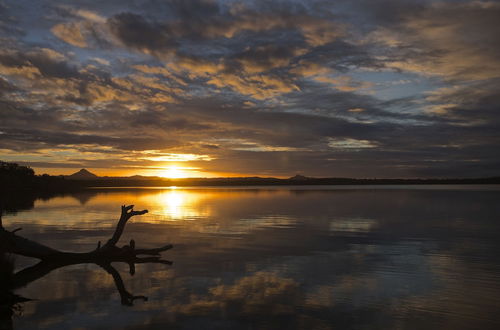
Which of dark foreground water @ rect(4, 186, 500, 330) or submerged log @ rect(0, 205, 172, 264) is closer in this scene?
dark foreground water @ rect(4, 186, 500, 330)

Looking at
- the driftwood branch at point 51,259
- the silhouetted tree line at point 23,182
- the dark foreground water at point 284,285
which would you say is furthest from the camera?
the silhouetted tree line at point 23,182

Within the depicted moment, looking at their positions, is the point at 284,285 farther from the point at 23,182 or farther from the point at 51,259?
the point at 23,182

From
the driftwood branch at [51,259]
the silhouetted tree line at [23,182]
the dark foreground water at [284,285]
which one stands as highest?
the silhouetted tree line at [23,182]

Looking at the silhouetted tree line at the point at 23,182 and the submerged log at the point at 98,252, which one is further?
the silhouetted tree line at the point at 23,182

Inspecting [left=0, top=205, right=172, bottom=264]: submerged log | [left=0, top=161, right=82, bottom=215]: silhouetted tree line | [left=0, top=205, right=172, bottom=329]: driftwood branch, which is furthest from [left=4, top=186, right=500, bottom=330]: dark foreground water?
[left=0, top=161, right=82, bottom=215]: silhouetted tree line

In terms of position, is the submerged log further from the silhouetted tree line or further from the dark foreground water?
the silhouetted tree line

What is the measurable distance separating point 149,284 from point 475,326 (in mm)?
11758

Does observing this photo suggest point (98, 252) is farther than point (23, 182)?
No

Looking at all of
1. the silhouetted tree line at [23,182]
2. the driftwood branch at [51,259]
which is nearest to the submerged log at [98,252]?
the driftwood branch at [51,259]

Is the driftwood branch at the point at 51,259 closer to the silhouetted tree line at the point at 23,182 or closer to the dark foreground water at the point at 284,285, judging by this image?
the dark foreground water at the point at 284,285

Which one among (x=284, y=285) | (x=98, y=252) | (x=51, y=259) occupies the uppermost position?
(x=98, y=252)

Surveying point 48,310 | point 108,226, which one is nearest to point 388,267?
point 48,310

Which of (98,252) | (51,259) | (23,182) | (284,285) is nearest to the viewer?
(284,285)

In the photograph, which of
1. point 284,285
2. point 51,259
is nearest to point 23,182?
point 51,259
